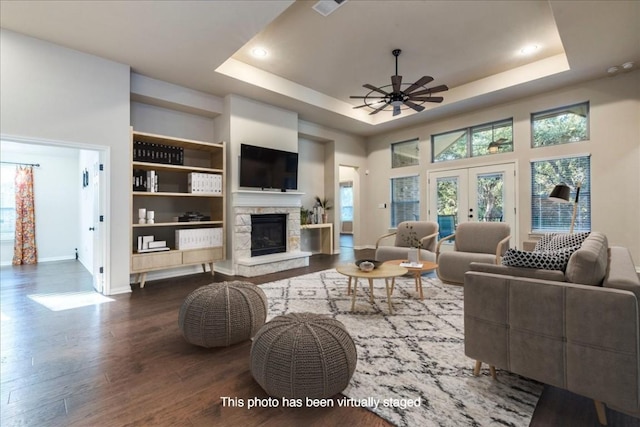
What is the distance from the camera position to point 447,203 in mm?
6586

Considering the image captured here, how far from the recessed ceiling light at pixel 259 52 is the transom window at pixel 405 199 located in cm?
454

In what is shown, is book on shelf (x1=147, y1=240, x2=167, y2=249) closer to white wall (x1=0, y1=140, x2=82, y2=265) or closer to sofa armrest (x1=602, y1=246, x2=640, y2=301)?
white wall (x1=0, y1=140, x2=82, y2=265)

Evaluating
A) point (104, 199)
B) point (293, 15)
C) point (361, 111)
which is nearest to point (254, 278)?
point (104, 199)

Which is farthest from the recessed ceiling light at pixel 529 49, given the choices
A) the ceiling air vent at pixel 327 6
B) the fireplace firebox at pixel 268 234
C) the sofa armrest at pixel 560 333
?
the fireplace firebox at pixel 268 234

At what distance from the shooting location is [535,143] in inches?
212

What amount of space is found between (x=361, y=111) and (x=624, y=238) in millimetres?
5138

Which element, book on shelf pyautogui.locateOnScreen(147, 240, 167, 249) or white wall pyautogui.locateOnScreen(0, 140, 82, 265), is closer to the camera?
book on shelf pyautogui.locateOnScreen(147, 240, 167, 249)

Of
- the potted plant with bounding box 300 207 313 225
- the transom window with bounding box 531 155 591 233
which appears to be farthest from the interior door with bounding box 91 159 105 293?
the transom window with bounding box 531 155 591 233

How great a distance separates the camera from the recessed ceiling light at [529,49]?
420 cm

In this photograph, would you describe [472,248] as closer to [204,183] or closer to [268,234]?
[268,234]

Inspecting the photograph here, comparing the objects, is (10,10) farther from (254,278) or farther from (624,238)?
(624,238)

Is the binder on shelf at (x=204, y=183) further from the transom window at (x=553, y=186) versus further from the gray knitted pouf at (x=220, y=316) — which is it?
the transom window at (x=553, y=186)

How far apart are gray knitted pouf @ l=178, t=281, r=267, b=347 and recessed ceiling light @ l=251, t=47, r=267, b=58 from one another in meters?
3.49

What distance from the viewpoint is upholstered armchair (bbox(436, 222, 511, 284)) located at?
4.00m
